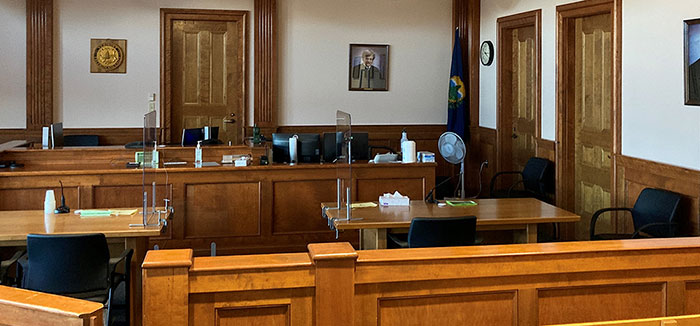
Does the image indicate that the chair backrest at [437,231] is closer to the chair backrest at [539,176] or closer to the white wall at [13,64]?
the chair backrest at [539,176]

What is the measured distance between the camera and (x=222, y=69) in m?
9.75

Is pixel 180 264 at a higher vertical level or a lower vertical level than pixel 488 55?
lower

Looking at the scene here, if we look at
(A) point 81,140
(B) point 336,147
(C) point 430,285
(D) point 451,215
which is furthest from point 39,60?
(C) point 430,285

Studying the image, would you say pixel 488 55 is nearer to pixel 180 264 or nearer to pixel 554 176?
pixel 554 176

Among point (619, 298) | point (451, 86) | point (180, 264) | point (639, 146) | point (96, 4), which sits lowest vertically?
point (619, 298)

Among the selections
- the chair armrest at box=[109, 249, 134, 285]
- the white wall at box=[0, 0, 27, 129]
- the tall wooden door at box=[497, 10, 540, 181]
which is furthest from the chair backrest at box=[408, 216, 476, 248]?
the white wall at box=[0, 0, 27, 129]

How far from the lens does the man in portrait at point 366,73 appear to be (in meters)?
10.1

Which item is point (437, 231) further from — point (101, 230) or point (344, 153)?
point (101, 230)

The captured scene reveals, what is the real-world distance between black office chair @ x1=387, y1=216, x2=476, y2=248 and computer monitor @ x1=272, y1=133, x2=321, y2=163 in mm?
2723

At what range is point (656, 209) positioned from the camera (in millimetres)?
5609

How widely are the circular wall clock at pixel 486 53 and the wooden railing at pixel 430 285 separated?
21.9 ft

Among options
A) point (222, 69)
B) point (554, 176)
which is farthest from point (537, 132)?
point (222, 69)

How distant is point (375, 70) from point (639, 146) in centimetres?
461

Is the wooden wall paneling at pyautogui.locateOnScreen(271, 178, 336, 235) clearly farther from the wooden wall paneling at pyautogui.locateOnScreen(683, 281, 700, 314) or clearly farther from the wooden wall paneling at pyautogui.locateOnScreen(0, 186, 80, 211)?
the wooden wall paneling at pyautogui.locateOnScreen(683, 281, 700, 314)
